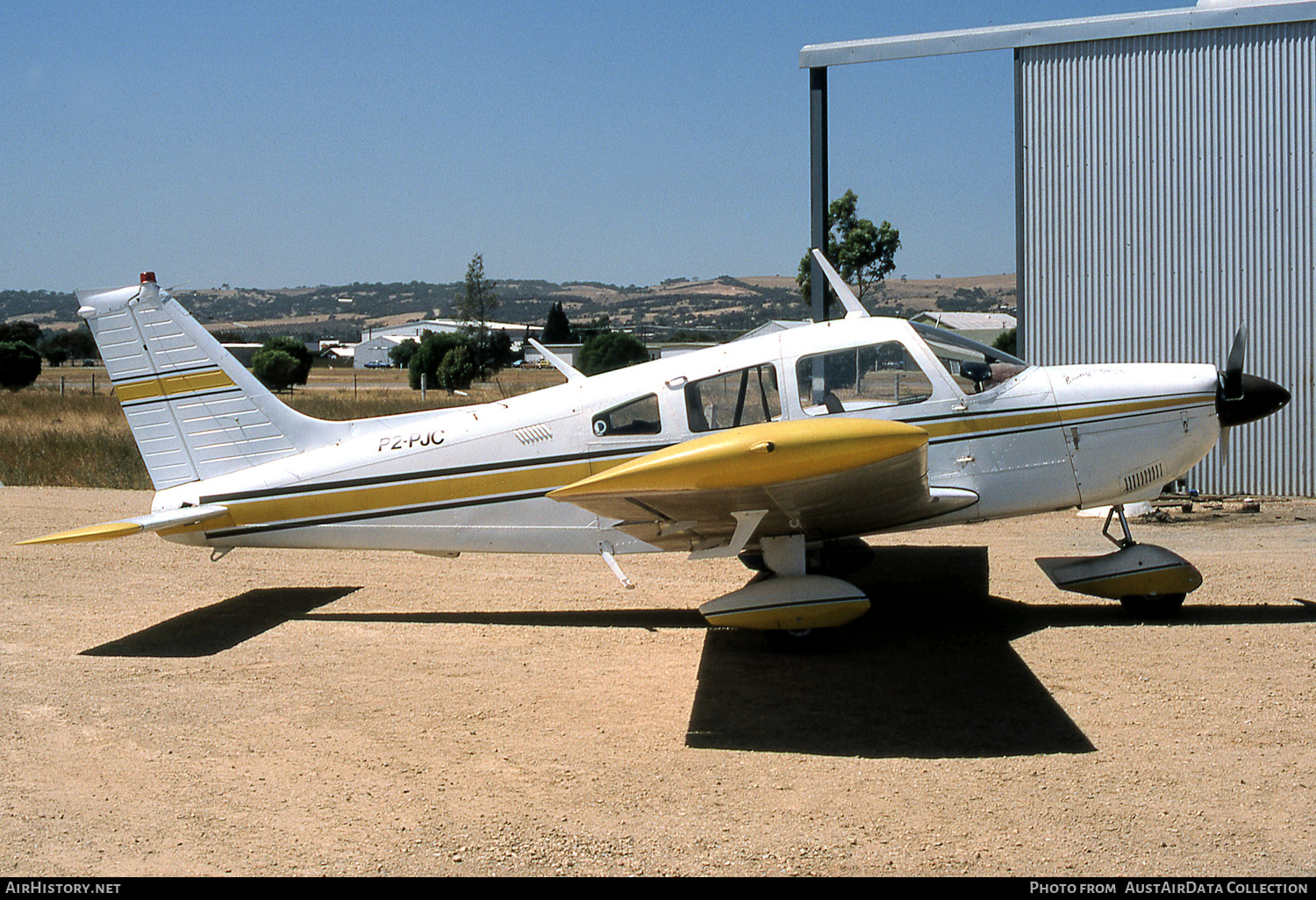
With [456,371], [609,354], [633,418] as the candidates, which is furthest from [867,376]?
[456,371]

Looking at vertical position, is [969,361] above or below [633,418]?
above

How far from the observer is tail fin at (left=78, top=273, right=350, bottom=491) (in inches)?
308

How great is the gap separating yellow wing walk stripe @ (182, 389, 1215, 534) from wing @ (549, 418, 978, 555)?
105cm

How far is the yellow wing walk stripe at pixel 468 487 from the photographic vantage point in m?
7.25

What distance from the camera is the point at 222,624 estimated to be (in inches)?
310

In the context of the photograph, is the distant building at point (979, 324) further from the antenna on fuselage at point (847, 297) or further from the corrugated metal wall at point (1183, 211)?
the antenna on fuselage at point (847, 297)

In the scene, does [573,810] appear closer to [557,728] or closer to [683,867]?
[683,867]

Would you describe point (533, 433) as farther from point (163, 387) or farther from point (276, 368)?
point (276, 368)

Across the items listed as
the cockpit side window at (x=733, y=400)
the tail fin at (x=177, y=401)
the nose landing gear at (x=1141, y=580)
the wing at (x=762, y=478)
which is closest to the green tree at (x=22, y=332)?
the tail fin at (x=177, y=401)

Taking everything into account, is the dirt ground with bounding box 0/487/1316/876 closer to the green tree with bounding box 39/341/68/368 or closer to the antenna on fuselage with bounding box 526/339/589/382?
the antenna on fuselage with bounding box 526/339/589/382

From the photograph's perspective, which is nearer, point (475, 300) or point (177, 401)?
point (177, 401)

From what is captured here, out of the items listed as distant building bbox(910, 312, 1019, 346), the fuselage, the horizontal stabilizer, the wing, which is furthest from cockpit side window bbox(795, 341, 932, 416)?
distant building bbox(910, 312, 1019, 346)

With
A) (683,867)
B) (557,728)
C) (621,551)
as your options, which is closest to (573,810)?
(683,867)

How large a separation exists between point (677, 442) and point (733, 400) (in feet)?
1.58
